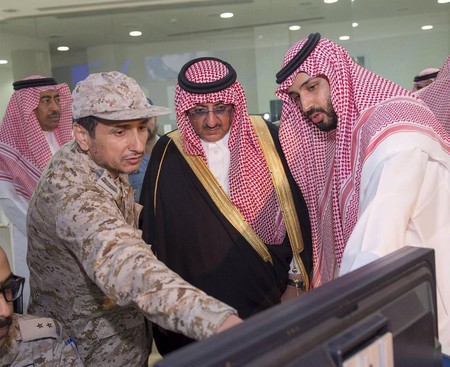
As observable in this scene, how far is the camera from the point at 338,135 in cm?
210

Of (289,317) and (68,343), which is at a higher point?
(289,317)

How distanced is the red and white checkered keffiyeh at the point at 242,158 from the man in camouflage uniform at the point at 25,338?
1.11 metres

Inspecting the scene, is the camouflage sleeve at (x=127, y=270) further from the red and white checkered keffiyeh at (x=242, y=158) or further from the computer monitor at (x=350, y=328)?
the red and white checkered keffiyeh at (x=242, y=158)

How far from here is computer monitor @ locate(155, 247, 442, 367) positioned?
0.58 metres

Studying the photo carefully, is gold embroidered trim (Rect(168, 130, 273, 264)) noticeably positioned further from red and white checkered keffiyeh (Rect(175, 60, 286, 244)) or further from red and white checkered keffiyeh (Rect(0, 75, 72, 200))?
red and white checkered keffiyeh (Rect(0, 75, 72, 200))

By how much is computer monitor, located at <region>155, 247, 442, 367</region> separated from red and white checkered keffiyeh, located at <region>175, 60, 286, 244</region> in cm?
171

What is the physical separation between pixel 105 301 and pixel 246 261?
825mm

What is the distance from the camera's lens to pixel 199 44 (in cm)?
736

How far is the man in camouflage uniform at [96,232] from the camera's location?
1.36 metres

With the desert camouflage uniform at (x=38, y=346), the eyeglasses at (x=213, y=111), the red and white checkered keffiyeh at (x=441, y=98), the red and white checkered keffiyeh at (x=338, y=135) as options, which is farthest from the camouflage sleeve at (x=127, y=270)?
the red and white checkered keffiyeh at (x=441, y=98)

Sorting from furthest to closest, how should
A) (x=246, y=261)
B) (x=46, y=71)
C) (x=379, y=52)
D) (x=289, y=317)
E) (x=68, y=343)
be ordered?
(x=46, y=71) < (x=379, y=52) < (x=246, y=261) < (x=68, y=343) < (x=289, y=317)

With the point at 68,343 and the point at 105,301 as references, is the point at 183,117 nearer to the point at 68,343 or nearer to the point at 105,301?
the point at 105,301

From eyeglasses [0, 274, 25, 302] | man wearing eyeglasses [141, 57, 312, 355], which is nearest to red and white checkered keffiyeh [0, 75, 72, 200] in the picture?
man wearing eyeglasses [141, 57, 312, 355]

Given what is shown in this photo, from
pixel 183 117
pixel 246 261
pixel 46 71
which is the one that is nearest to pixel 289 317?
pixel 246 261
